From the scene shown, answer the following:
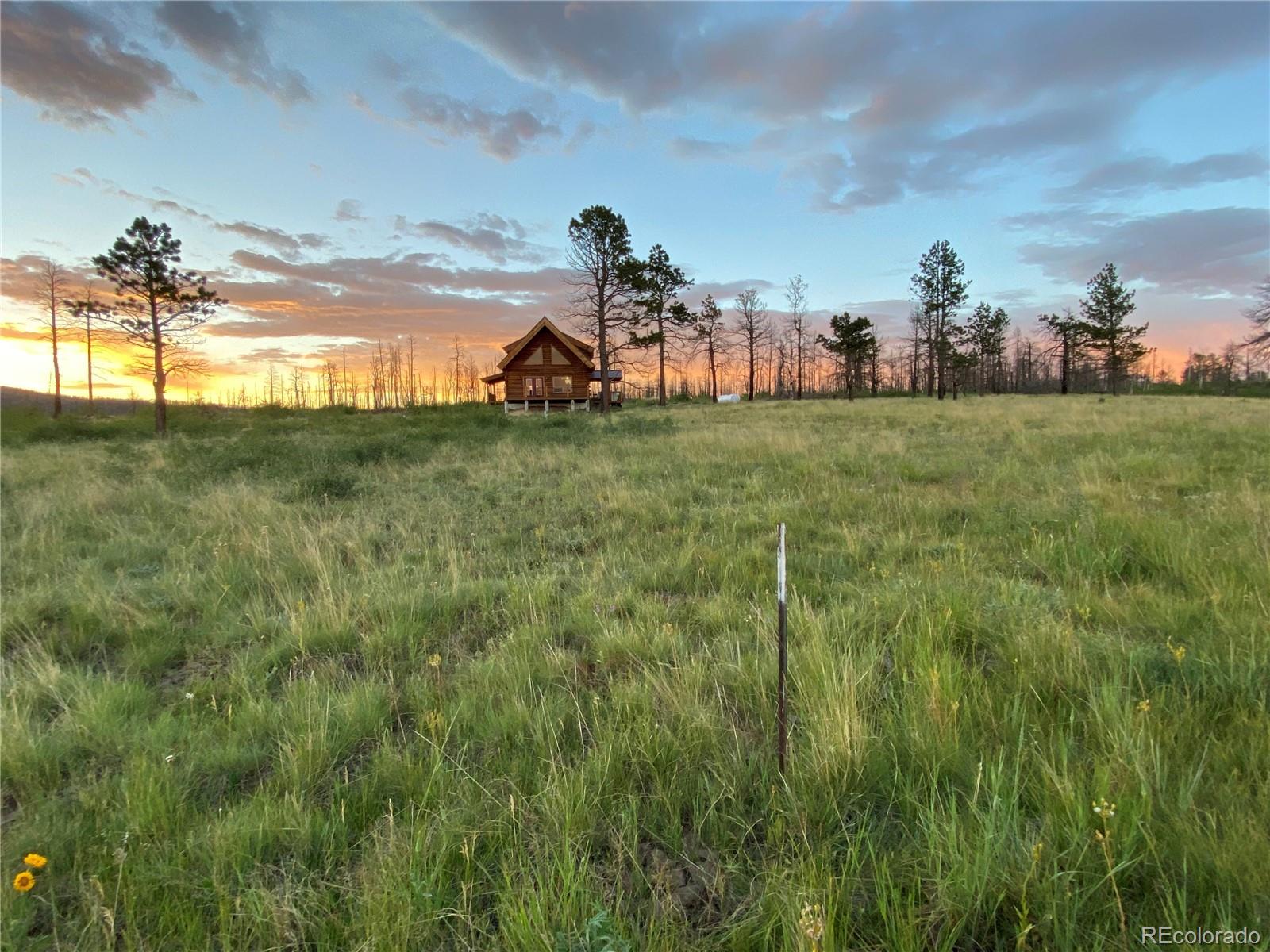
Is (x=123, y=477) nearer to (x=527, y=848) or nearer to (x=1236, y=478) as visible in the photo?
(x=527, y=848)

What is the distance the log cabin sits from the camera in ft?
127

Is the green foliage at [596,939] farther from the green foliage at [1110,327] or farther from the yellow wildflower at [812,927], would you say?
the green foliage at [1110,327]

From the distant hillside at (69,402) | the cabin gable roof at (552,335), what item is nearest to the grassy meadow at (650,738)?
the cabin gable roof at (552,335)

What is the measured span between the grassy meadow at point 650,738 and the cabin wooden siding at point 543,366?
1366 inches

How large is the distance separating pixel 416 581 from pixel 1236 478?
31.7 feet

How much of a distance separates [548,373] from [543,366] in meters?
0.62

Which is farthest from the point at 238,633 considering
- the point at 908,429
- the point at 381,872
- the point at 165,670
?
the point at 908,429

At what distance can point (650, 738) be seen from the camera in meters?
2.22

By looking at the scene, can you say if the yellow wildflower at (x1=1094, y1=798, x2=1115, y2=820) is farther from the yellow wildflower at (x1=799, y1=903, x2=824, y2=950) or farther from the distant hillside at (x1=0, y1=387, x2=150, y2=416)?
the distant hillside at (x1=0, y1=387, x2=150, y2=416)

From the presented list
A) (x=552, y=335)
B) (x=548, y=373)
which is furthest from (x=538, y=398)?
(x=552, y=335)

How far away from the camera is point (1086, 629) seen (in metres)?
3.01

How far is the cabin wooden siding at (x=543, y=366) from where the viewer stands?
1537 inches

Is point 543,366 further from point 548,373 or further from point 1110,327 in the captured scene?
point 1110,327

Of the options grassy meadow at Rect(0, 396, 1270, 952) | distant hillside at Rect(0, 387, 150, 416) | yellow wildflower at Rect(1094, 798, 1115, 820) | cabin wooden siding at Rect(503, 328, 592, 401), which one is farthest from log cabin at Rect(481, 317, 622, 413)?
yellow wildflower at Rect(1094, 798, 1115, 820)
